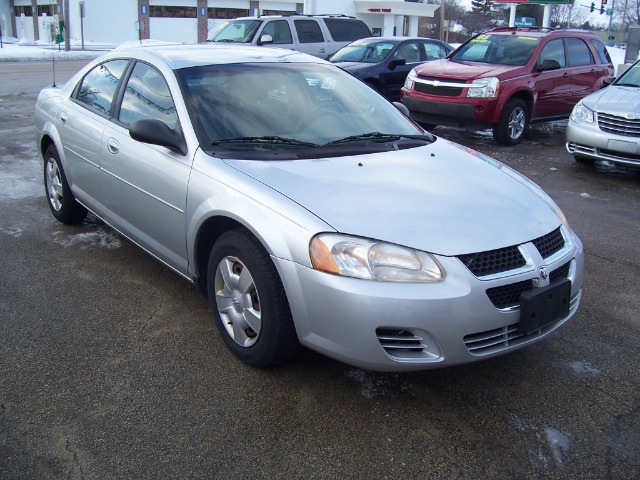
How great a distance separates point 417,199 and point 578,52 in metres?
9.24

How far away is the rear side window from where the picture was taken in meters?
15.7

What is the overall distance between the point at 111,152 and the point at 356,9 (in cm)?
4683

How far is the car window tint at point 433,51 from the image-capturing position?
43.4ft

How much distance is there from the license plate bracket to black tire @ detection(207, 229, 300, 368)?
107cm

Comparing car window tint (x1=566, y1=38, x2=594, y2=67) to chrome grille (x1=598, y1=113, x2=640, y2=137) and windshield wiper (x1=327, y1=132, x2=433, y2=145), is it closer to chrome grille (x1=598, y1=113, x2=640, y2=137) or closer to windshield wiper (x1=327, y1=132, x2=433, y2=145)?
chrome grille (x1=598, y1=113, x2=640, y2=137)

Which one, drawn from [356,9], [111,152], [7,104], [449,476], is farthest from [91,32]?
[449,476]

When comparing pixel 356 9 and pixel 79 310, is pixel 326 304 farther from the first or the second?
pixel 356 9

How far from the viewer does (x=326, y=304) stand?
9.06 feet

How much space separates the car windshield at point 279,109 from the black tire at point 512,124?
18.7ft

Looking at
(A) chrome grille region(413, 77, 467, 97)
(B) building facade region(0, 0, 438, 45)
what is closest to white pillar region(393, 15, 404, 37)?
(B) building facade region(0, 0, 438, 45)

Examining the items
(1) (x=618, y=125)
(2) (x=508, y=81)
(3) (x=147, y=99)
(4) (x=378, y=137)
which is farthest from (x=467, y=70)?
(3) (x=147, y=99)

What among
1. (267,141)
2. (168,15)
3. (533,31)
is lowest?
(267,141)

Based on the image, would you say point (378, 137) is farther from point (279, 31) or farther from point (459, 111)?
point (279, 31)

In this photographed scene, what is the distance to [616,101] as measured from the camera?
7.87 meters
